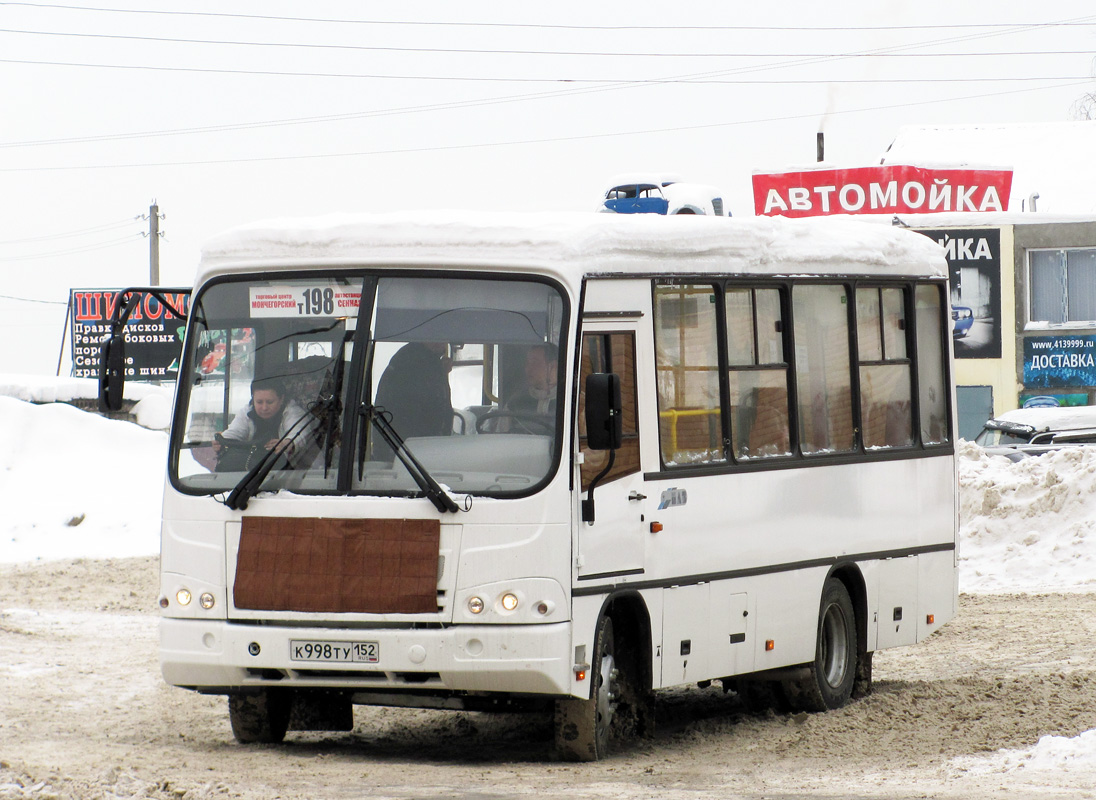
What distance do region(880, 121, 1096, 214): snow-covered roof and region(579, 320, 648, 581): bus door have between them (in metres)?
40.0

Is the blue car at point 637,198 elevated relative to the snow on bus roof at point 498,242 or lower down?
elevated

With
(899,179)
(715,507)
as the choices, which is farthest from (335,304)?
(899,179)

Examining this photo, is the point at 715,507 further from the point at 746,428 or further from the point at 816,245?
the point at 816,245

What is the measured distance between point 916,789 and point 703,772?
45.5 inches

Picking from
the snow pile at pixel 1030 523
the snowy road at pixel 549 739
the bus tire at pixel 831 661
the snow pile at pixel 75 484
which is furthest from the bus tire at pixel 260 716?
the snow pile at pixel 75 484

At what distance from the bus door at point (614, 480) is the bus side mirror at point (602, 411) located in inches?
11.3

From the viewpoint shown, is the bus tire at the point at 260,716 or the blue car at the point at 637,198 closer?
the bus tire at the point at 260,716

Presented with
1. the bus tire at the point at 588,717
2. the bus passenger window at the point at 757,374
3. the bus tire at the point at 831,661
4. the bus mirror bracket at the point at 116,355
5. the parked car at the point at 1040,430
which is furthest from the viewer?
the parked car at the point at 1040,430

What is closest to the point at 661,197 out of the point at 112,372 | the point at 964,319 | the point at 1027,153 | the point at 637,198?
the point at 637,198

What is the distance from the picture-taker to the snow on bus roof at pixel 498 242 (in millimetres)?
8461

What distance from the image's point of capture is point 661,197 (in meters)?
30.3

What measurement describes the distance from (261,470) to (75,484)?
16272 mm

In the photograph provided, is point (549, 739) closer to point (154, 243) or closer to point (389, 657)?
point (389, 657)

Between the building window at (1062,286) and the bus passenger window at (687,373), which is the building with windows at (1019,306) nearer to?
the building window at (1062,286)
